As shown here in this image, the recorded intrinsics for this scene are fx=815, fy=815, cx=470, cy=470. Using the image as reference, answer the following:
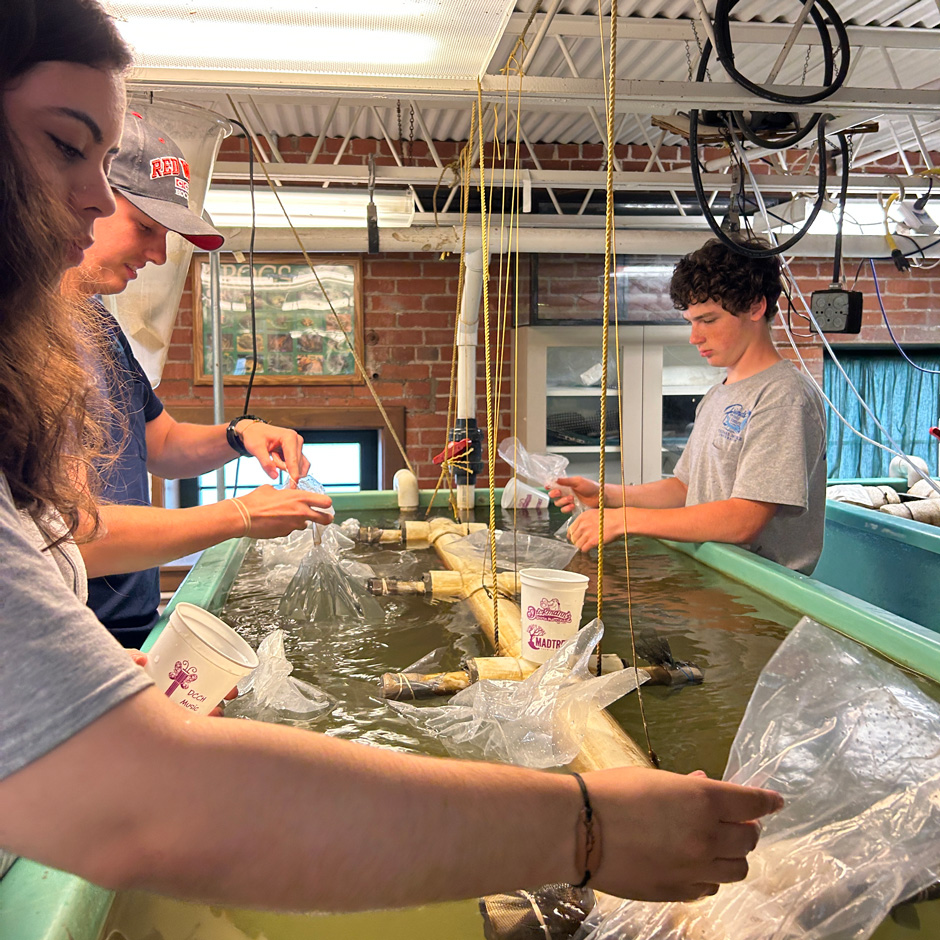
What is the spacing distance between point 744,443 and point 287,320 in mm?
3718

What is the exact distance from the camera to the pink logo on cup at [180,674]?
2.95 ft

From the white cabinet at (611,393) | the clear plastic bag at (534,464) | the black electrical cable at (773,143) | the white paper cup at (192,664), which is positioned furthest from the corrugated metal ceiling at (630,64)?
the white paper cup at (192,664)

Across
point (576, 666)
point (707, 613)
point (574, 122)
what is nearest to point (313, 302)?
point (574, 122)

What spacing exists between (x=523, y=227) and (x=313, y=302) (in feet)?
5.09

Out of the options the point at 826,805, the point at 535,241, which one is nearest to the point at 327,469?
the point at 535,241

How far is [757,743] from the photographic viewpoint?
821mm

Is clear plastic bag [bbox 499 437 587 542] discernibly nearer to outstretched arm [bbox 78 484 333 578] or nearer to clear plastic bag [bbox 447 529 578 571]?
clear plastic bag [bbox 447 529 578 571]

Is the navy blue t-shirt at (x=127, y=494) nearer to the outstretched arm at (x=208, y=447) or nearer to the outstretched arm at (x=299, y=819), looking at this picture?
the outstretched arm at (x=208, y=447)

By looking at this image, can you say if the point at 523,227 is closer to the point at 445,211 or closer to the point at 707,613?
the point at 445,211

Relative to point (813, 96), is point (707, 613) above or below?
below

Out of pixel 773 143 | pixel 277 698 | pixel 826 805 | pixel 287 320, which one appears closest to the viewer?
pixel 826 805

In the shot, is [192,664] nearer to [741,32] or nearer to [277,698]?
[277,698]

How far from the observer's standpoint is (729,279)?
205 cm

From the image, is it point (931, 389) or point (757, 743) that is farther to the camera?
point (931, 389)
